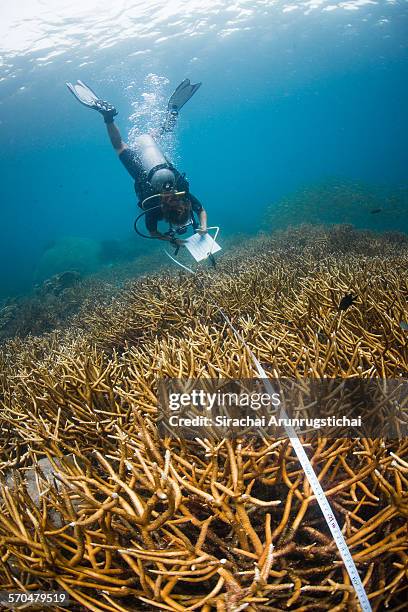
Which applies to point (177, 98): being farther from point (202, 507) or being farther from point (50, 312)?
point (202, 507)

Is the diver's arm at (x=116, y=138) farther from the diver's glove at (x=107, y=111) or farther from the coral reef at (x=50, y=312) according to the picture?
the coral reef at (x=50, y=312)

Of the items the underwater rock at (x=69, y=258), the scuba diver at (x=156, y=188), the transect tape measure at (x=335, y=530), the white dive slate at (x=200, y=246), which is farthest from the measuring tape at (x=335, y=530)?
the underwater rock at (x=69, y=258)

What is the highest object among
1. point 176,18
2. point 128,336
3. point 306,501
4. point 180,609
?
point 176,18

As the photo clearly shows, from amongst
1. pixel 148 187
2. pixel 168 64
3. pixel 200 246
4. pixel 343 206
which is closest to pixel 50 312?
pixel 148 187

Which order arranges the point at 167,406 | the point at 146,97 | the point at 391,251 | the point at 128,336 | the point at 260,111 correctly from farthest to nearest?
the point at 260,111, the point at 146,97, the point at 391,251, the point at 128,336, the point at 167,406

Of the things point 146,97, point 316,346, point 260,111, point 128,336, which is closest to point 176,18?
point 146,97

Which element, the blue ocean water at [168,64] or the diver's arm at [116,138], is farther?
the blue ocean water at [168,64]

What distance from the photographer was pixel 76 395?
2.88 m

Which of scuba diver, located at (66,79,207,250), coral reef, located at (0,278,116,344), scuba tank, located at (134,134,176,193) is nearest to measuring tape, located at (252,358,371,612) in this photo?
scuba diver, located at (66,79,207,250)

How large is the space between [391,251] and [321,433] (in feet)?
26.8

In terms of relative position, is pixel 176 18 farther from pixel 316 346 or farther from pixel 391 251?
pixel 316 346

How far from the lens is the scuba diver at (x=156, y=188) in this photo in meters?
5.55

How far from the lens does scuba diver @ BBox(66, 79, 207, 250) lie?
555cm

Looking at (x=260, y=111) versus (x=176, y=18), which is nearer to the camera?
(x=176, y=18)
